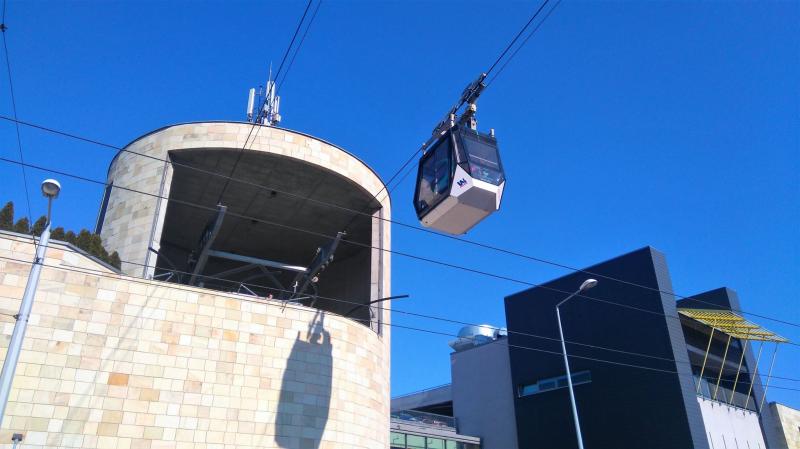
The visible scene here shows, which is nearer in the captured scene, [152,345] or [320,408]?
[152,345]

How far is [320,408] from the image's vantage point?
20.8m

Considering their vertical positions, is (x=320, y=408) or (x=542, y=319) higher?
(x=542, y=319)

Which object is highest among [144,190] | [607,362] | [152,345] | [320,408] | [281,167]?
[281,167]

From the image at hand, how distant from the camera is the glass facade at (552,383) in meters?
37.5

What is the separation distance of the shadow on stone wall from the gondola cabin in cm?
784

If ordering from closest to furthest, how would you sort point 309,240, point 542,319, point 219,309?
point 219,309 → point 309,240 → point 542,319

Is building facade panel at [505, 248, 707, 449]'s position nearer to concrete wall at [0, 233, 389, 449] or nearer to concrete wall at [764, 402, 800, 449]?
concrete wall at [764, 402, 800, 449]

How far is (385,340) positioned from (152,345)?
32.7ft

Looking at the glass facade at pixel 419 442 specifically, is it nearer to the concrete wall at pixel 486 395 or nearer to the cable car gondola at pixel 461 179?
the concrete wall at pixel 486 395

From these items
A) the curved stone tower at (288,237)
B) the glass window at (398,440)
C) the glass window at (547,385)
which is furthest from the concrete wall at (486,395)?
the curved stone tower at (288,237)

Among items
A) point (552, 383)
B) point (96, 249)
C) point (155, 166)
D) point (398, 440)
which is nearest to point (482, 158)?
point (96, 249)

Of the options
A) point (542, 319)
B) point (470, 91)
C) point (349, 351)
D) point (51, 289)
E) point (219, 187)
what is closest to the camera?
point (470, 91)

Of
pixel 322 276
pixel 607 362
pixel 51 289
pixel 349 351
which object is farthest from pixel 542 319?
pixel 51 289

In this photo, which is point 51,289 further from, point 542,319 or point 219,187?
point 542,319
